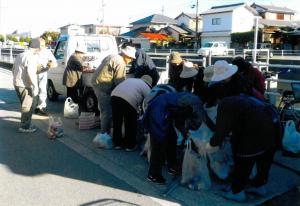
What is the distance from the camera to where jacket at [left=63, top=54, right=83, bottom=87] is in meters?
8.80

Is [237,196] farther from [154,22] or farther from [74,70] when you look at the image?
[154,22]

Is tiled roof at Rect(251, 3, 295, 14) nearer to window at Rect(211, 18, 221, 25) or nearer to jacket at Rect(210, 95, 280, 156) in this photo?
window at Rect(211, 18, 221, 25)

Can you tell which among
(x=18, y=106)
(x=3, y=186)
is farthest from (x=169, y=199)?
(x=18, y=106)

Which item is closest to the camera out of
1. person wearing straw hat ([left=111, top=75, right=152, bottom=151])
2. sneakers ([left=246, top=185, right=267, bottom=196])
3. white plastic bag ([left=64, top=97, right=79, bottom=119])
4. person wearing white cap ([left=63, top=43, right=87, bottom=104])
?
sneakers ([left=246, top=185, right=267, bottom=196])

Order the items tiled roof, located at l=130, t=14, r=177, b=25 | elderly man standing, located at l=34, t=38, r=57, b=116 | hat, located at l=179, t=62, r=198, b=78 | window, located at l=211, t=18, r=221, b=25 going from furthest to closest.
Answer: tiled roof, located at l=130, t=14, r=177, b=25 < window, located at l=211, t=18, r=221, b=25 < elderly man standing, located at l=34, t=38, r=57, b=116 < hat, located at l=179, t=62, r=198, b=78

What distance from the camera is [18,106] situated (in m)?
10.5

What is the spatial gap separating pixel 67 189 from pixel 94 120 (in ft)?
10.7

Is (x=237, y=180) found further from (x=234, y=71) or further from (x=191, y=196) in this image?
(x=234, y=71)

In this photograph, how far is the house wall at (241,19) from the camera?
57.8m

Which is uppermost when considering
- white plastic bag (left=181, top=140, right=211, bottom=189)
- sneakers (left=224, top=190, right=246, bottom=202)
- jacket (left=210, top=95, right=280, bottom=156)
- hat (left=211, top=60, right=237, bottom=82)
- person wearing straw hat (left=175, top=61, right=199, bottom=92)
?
hat (left=211, top=60, right=237, bottom=82)

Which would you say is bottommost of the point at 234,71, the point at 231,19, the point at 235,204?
the point at 235,204

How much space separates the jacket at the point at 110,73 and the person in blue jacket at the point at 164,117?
1.76 metres

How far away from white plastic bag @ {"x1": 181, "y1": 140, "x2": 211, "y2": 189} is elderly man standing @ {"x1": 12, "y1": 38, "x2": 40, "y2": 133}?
385cm

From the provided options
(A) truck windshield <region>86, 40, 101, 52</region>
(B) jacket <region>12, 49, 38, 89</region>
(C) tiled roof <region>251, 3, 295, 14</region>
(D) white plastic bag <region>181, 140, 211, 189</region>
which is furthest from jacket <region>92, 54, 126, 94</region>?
(C) tiled roof <region>251, 3, 295, 14</region>
